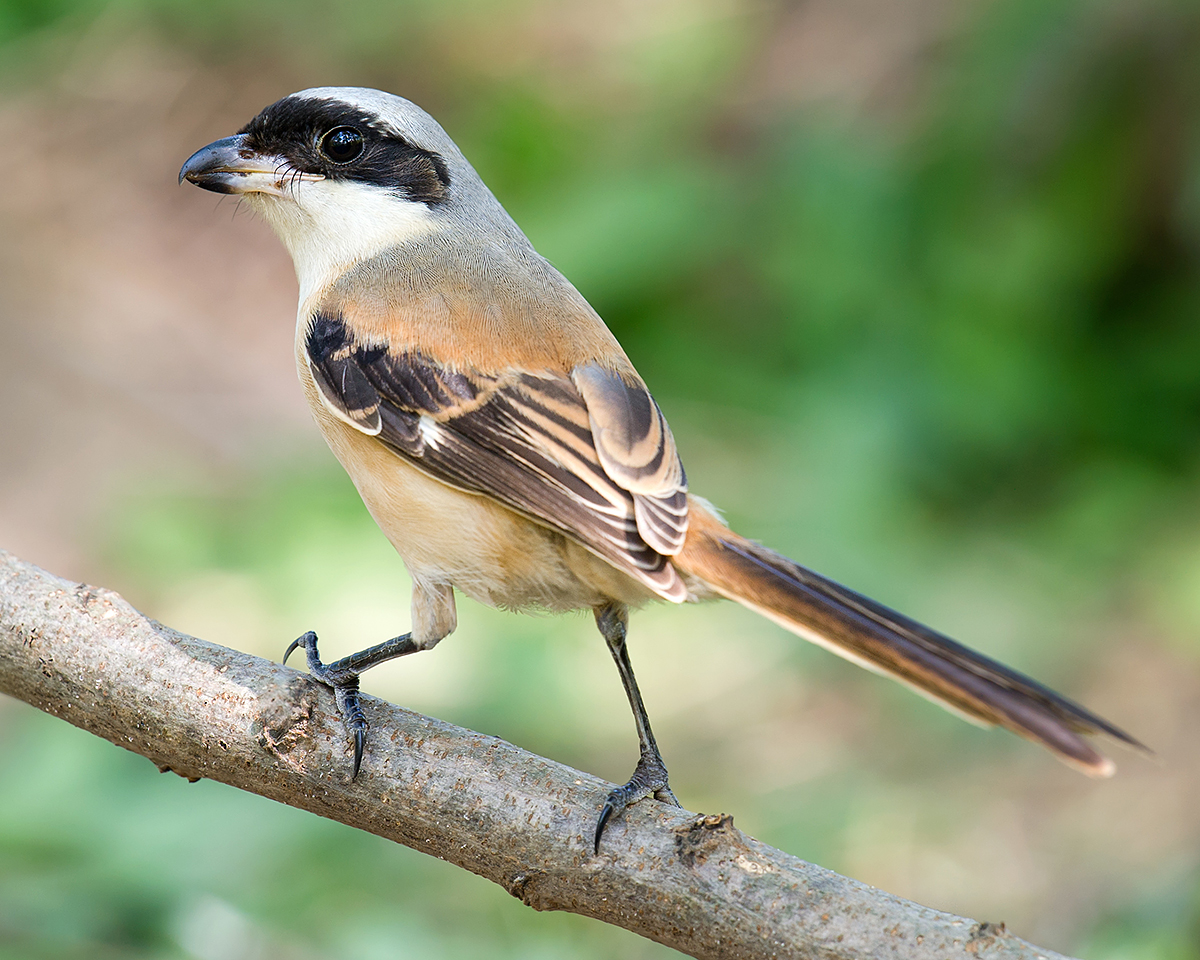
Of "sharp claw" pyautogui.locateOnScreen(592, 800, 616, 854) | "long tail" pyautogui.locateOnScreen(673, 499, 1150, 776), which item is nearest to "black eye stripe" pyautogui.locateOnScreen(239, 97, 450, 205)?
"long tail" pyautogui.locateOnScreen(673, 499, 1150, 776)

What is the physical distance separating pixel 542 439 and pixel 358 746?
75 centimetres

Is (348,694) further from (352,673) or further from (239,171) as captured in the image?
(239,171)

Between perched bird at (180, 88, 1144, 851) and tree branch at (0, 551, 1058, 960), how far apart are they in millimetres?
94

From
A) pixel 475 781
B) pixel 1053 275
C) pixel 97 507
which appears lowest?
pixel 475 781

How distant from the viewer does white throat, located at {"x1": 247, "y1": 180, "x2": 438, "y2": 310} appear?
3.10 m

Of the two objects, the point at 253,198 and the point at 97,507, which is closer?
the point at 253,198

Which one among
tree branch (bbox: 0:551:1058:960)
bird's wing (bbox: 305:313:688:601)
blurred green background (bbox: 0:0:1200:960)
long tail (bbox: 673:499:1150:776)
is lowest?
tree branch (bbox: 0:551:1058:960)

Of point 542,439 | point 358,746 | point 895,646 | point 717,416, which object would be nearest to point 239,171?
point 542,439

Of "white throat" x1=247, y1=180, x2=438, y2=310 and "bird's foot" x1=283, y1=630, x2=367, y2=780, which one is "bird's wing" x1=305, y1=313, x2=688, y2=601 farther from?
"bird's foot" x1=283, y1=630, x2=367, y2=780

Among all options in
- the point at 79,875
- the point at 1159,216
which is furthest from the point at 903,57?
the point at 79,875

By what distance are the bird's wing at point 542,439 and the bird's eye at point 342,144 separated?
0.54 m

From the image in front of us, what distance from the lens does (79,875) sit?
303cm

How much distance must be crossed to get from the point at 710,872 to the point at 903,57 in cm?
677

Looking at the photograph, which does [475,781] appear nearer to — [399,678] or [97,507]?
[399,678]
